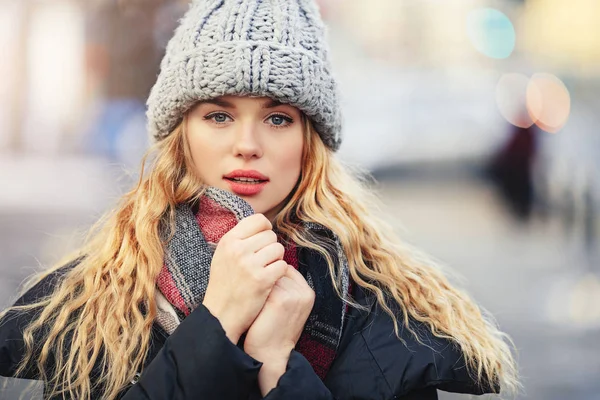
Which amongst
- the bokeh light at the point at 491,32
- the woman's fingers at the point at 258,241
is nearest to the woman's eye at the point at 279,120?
the woman's fingers at the point at 258,241

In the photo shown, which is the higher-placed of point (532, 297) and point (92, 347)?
point (92, 347)

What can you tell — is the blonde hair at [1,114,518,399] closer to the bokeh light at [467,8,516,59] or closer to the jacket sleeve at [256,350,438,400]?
the jacket sleeve at [256,350,438,400]

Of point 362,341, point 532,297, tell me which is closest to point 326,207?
point 362,341

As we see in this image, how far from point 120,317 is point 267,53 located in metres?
0.79

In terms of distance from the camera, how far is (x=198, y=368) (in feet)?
6.41

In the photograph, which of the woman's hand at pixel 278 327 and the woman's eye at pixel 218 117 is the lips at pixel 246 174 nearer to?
the woman's eye at pixel 218 117

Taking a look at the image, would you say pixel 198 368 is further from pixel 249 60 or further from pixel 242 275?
pixel 249 60

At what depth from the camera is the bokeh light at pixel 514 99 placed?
1223 centimetres

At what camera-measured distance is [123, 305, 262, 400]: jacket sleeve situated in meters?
1.95

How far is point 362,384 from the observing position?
2160 mm

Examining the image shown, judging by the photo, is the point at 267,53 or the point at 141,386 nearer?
the point at 141,386

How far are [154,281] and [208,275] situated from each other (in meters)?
0.15

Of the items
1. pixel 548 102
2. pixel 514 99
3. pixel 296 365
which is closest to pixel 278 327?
pixel 296 365

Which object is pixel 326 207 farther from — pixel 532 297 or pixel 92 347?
pixel 532 297
